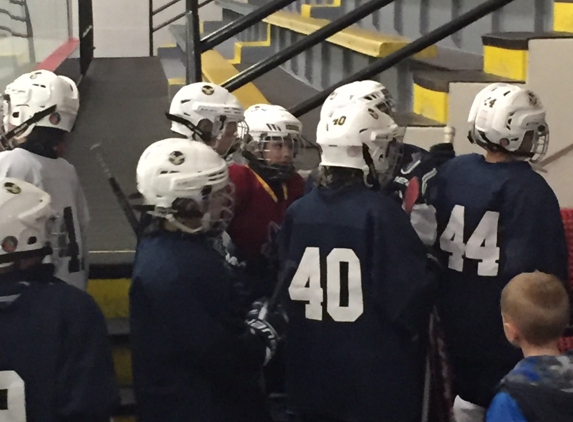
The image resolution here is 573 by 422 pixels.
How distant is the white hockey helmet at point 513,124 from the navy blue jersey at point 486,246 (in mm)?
60

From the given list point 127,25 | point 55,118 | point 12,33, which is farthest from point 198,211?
point 127,25

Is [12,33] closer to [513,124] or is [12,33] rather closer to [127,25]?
[513,124]

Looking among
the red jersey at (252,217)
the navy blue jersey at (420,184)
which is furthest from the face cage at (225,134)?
the navy blue jersey at (420,184)

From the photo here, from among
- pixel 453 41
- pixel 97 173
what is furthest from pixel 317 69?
pixel 97 173

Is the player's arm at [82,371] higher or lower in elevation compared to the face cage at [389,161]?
lower

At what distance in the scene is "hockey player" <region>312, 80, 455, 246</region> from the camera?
228cm

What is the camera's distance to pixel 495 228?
2311 mm

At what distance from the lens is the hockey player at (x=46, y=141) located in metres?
2.40

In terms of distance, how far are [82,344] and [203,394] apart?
0.35 metres

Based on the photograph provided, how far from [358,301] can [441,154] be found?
74cm

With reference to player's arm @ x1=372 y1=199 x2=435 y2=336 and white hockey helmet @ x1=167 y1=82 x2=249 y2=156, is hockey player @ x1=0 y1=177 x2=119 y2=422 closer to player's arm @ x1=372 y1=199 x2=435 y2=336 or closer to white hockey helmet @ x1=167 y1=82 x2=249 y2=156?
player's arm @ x1=372 y1=199 x2=435 y2=336

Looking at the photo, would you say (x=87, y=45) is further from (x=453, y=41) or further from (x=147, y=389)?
(x=147, y=389)

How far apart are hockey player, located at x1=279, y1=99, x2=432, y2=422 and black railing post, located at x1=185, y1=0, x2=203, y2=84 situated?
5.36 feet

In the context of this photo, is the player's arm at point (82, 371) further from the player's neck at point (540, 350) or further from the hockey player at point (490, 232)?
the hockey player at point (490, 232)
